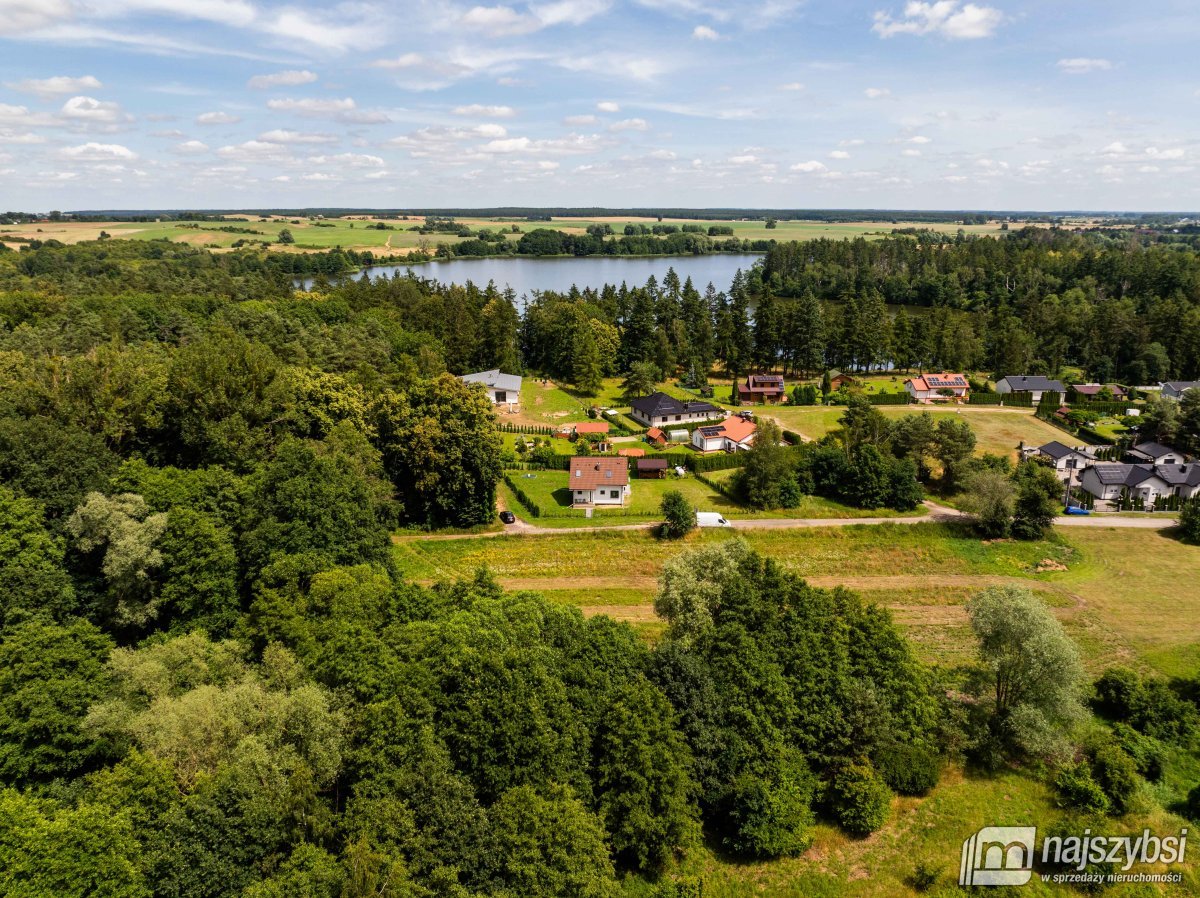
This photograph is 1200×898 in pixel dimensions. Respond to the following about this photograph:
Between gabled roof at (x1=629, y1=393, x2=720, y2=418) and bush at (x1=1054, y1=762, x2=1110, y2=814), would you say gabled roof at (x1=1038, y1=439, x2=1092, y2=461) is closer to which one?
gabled roof at (x1=629, y1=393, x2=720, y2=418)

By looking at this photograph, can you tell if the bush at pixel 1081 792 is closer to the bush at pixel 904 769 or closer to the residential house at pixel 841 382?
the bush at pixel 904 769

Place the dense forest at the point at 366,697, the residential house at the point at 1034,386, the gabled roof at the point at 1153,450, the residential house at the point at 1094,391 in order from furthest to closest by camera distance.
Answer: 1. the residential house at the point at 1034,386
2. the residential house at the point at 1094,391
3. the gabled roof at the point at 1153,450
4. the dense forest at the point at 366,697

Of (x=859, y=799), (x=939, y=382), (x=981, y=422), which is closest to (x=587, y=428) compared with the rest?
(x=981, y=422)

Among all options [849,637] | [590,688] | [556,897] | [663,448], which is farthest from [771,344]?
[556,897]

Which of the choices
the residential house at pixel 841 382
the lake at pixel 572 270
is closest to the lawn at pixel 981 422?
the residential house at pixel 841 382

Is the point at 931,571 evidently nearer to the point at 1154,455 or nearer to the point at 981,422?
the point at 1154,455

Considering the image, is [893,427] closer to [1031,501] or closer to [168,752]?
[1031,501]
